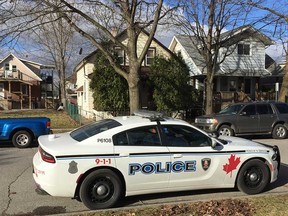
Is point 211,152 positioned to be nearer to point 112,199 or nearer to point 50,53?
point 112,199

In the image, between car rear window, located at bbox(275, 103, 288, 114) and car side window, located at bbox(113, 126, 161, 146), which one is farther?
car rear window, located at bbox(275, 103, 288, 114)

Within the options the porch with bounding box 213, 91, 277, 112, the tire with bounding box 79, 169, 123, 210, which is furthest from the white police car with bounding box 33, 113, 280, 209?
the porch with bounding box 213, 91, 277, 112

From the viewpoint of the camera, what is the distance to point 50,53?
1682 inches

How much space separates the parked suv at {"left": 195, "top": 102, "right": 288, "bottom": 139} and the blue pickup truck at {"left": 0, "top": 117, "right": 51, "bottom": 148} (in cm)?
677

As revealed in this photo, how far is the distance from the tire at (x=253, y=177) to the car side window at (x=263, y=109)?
890 cm

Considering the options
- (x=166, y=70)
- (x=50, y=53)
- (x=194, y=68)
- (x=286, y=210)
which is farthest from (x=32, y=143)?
(x=50, y=53)

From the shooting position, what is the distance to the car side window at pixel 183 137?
5.94 m

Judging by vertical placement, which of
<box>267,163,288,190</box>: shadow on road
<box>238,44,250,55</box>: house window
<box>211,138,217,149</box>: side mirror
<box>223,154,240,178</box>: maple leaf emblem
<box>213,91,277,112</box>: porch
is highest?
<box>238,44,250,55</box>: house window

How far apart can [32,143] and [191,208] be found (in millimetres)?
9001

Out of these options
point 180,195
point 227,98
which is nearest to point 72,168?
point 180,195

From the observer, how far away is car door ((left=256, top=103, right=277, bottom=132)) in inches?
578

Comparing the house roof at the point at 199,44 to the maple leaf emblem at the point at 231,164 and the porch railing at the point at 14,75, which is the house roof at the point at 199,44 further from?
the porch railing at the point at 14,75

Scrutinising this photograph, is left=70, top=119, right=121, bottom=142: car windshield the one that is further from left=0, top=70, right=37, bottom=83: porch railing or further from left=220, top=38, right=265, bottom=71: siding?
left=0, top=70, right=37, bottom=83: porch railing

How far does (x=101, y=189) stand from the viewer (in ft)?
18.0
